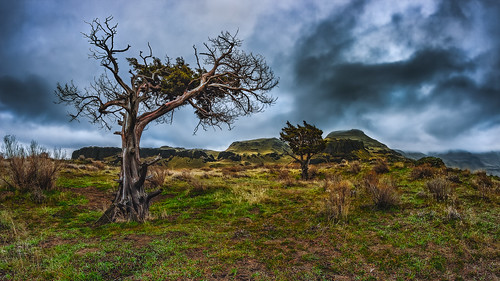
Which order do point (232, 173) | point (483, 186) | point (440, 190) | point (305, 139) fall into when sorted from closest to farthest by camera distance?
point (440, 190) < point (483, 186) < point (305, 139) < point (232, 173)

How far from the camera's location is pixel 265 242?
16.5ft

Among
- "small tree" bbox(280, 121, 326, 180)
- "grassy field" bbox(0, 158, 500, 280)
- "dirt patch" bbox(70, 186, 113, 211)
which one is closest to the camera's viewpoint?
"grassy field" bbox(0, 158, 500, 280)

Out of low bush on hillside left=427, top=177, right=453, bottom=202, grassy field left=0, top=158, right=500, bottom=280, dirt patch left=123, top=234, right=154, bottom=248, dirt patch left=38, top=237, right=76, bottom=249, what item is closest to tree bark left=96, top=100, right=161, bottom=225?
grassy field left=0, top=158, right=500, bottom=280

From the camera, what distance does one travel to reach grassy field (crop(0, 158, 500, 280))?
11.4 ft

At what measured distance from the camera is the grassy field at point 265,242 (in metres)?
3.48

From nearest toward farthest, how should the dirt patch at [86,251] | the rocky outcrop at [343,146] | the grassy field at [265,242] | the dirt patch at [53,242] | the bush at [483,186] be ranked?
1. the grassy field at [265,242]
2. the dirt patch at [86,251]
3. the dirt patch at [53,242]
4. the bush at [483,186]
5. the rocky outcrop at [343,146]

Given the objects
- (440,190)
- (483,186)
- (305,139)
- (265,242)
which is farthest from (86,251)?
(305,139)

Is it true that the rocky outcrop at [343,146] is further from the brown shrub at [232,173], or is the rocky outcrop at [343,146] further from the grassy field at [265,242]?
the grassy field at [265,242]

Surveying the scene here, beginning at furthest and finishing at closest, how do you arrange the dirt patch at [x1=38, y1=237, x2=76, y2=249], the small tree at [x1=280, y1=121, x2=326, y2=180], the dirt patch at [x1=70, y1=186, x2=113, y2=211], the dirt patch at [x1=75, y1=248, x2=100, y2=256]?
1. the small tree at [x1=280, y1=121, x2=326, y2=180]
2. the dirt patch at [x1=70, y1=186, x2=113, y2=211]
3. the dirt patch at [x1=38, y1=237, x2=76, y2=249]
4. the dirt patch at [x1=75, y1=248, x2=100, y2=256]

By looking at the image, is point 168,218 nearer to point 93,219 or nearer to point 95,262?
point 93,219

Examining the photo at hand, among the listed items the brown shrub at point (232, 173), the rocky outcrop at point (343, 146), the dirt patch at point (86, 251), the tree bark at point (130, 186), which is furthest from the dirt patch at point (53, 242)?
the rocky outcrop at point (343, 146)

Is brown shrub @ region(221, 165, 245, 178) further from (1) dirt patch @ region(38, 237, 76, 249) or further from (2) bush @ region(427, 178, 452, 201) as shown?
(1) dirt patch @ region(38, 237, 76, 249)

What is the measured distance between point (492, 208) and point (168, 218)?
10.8 m

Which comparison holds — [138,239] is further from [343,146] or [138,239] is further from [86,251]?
[343,146]
